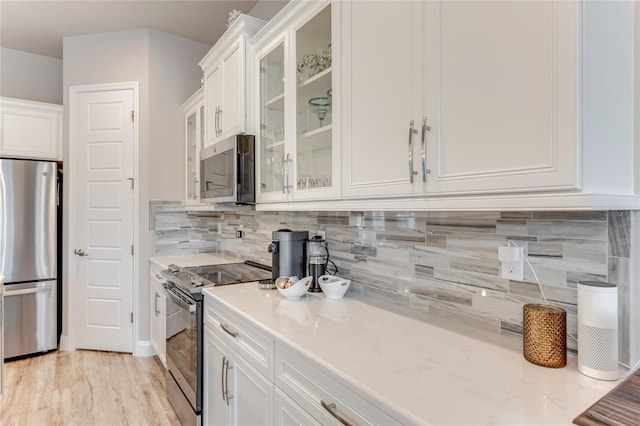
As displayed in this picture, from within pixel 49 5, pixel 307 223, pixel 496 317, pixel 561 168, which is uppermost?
pixel 49 5

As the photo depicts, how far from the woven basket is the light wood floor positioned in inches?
84.9

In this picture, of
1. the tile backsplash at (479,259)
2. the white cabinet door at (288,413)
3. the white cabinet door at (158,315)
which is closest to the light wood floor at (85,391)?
the white cabinet door at (158,315)

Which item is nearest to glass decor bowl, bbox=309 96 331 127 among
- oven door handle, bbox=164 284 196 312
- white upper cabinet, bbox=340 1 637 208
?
white upper cabinet, bbox=340 1 637 208

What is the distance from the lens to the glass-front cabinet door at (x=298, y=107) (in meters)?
1.56

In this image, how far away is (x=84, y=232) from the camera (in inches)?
129

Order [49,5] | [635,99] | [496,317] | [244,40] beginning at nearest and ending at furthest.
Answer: [635,99], [496,317], [244,40], [49,5]

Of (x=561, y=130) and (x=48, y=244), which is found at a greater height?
(x=561, y=130)

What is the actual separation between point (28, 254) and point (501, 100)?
3875 millimetres

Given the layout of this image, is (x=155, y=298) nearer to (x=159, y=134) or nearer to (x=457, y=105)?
(x=159, y=134)

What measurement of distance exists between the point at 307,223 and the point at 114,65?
2.60m

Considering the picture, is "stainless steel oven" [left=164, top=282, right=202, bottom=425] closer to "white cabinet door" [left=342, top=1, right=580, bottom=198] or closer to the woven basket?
"white cabinet door" [left=342, top=1, right=580, bottom=198]

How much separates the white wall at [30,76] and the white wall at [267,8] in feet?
8.38

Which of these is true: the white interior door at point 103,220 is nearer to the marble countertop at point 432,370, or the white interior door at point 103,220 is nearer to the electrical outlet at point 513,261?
the marble countertop at point 432,370

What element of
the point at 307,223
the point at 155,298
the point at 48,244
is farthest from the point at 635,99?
the point at 48,244
